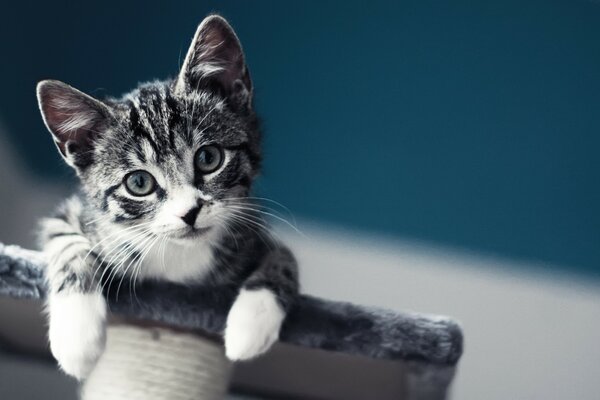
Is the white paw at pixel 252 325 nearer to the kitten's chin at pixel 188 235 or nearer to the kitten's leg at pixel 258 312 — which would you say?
the kitten's leg at pixel 258 312

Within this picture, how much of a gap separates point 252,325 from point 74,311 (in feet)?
0.85

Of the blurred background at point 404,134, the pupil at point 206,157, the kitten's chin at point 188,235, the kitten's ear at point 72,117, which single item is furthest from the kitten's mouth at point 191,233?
the blurred background at point 404,134

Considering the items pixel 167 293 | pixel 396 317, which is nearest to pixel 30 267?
pixel 167 293

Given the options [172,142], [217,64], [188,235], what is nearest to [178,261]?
[188,235]

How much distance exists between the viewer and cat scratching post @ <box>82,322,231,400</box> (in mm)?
1115

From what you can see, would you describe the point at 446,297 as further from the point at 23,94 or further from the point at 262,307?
the point at 23,94

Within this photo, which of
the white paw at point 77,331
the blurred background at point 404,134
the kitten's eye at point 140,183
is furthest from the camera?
the blurred background at point 404,134

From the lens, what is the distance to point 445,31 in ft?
6.28

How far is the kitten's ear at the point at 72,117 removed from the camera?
39.7 inches

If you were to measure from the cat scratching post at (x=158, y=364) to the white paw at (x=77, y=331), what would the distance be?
0.58ft

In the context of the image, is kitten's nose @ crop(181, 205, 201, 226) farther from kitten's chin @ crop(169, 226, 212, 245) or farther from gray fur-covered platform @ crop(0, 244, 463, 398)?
gray fur-covered platform @ crop(0, 244, 463, 398)

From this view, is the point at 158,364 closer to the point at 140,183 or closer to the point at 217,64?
the point at 140,183

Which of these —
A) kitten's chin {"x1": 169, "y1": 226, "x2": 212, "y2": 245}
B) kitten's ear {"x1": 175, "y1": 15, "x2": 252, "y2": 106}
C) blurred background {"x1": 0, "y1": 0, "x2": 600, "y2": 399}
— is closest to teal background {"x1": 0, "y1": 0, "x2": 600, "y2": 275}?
blurred background {"x1": 0, "y1": 0, "x2": 600, "y2": 399}

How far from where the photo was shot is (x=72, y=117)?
3.38ft
